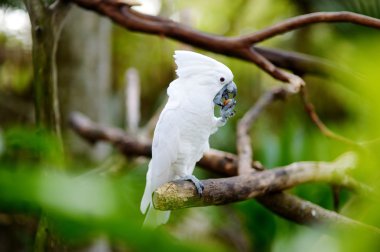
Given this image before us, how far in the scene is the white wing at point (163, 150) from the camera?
0.75m

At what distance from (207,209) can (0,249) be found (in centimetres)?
92

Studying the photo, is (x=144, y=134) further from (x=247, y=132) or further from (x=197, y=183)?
(x=197, y=183)

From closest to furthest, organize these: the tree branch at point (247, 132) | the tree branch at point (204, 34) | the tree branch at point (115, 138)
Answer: the tree branch at point (204, 34)
the tree branch at point (247, 132)
the tree branch at point (115, 138)

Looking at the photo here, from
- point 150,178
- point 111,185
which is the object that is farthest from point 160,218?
point 111,185

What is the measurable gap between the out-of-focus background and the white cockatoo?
7cm

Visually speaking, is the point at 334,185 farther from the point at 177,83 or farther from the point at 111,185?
the point at 111,185

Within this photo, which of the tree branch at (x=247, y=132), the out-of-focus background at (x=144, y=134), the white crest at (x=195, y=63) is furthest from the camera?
the tree branch at (x=247, y=132)

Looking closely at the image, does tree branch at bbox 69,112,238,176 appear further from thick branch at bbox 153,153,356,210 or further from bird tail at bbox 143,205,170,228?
bird tail at bbox 143,205,170,228

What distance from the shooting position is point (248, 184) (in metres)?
0.93

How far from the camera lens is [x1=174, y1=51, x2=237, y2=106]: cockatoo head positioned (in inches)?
28.4

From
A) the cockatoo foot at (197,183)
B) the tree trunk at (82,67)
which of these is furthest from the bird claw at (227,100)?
the tree trunk at (82,67)

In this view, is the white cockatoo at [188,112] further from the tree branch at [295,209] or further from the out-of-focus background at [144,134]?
the tree branch at [295,209]

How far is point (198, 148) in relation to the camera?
80cm

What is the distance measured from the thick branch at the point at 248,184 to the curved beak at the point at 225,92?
0.48ft
